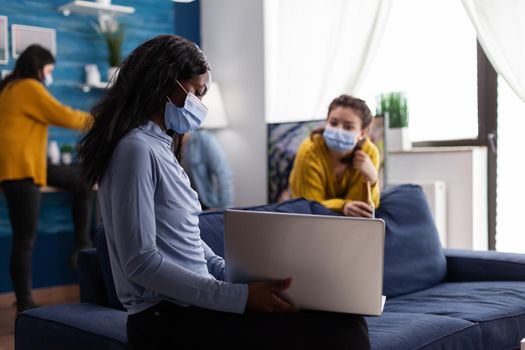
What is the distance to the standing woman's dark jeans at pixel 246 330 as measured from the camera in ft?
4.61

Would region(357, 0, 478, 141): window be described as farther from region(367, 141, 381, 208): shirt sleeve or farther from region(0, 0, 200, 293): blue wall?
region(0, 0, 200, 293): blue wall

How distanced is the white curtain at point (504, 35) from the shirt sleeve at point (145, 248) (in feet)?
8.79

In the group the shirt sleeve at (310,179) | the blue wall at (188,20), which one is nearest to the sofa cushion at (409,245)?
the shirt sleeve at (310,179)

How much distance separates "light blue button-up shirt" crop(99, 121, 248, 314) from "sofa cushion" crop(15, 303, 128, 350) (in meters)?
0.28

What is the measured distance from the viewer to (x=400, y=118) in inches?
163

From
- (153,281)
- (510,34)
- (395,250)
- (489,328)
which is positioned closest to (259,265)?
(153,281)

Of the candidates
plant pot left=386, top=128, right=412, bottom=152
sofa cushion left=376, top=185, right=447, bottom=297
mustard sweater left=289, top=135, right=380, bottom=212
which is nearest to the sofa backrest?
sofa cushion left=376, top=185, right=447, bottom=297

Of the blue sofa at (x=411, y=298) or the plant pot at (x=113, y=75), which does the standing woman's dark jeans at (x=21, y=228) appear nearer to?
the plant pot at (x=113, y=75)

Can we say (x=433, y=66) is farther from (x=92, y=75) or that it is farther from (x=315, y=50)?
(x=92, y=75)

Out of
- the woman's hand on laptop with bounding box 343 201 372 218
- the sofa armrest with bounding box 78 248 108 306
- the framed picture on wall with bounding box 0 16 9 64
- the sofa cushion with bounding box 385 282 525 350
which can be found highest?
the framed picture on wall with bounding box 0 16 9 64

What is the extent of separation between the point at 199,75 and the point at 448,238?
2779mm

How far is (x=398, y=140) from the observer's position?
162 inches

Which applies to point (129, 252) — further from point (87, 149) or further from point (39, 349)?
point (39, 349)

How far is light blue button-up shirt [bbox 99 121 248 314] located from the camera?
4.54 feet
